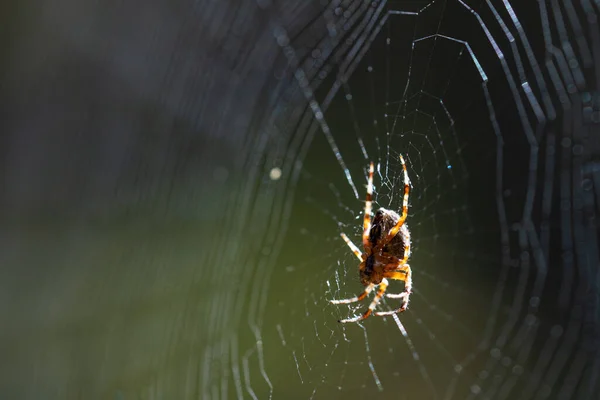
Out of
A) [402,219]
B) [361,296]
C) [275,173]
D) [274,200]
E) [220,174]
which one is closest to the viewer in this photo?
[402,219]

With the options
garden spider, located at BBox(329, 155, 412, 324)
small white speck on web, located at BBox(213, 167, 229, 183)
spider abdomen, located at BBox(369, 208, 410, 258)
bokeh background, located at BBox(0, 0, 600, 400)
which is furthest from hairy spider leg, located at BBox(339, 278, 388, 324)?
small white speck on web, located at BBox(213, 167, 229, 183)

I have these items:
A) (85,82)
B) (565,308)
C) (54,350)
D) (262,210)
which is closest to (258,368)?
(262,210)

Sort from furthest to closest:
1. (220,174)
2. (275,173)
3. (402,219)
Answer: (220,174), (275,173), (402,219)

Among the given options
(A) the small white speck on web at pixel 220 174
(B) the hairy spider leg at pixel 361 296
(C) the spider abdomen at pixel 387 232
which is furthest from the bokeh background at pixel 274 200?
(C) the spider abdomen at pixel 387 232

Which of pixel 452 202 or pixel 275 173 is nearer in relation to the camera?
pixel 275 173

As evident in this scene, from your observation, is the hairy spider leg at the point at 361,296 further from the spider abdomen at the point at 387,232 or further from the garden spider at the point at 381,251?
the spider abdomen at the point at 387,232

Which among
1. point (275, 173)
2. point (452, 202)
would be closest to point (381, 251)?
point (275, 173)

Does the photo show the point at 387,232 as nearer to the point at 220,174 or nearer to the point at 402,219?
the point at 402,219

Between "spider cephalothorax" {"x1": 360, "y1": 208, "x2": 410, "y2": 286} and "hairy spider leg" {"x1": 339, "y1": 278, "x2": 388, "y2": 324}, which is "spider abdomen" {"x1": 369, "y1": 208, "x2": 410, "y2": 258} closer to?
"spider cephalothorax" {"x1": 360, "y1": 208, "x2": 410, "y2": 286}

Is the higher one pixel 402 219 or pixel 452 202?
pixel 452 202
